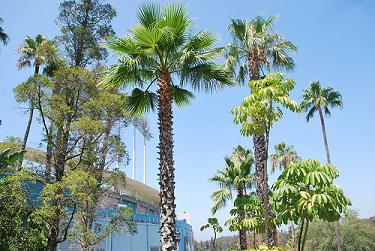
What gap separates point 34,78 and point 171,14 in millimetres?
9179

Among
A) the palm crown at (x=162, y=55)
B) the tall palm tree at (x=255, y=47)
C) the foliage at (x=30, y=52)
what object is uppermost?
the foliage at (x=30, y=52)

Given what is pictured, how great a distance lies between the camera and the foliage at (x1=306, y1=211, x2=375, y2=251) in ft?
137

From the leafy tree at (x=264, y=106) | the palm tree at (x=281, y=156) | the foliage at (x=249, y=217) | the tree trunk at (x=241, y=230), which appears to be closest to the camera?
the leafy tree at (x=264, y=106)

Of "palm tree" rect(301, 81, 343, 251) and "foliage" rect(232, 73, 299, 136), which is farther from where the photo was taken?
"palm tree" rect(301, 81, 343, 251)

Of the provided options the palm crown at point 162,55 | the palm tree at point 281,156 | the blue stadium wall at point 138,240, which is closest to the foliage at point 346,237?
the palm tree at point 281,156

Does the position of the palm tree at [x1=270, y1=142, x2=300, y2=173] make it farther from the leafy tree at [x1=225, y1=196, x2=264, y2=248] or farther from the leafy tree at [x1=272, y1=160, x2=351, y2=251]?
the leafy tree at [x1=272, y1=160, x2=351, y2=251]

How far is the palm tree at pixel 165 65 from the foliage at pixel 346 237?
36.2m

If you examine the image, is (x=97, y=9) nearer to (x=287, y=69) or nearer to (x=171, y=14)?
(x=287, y=69)

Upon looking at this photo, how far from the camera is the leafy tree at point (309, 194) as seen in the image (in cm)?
655

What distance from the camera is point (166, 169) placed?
9.54 m

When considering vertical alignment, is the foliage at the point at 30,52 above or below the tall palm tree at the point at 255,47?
above

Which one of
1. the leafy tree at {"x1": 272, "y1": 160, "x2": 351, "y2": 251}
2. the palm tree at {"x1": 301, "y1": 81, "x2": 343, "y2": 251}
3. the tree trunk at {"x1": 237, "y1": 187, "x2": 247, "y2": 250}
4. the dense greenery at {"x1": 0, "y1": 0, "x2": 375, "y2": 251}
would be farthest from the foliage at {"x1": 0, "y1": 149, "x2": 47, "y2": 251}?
the palm tree at {"x1": 301, "y1": 81, "x2": 343, "y2": 251}

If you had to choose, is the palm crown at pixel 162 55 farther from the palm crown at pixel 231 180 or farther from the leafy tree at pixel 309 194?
the palm crown at pixel 231 180

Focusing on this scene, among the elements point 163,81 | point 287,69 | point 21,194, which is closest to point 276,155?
point 287,69
